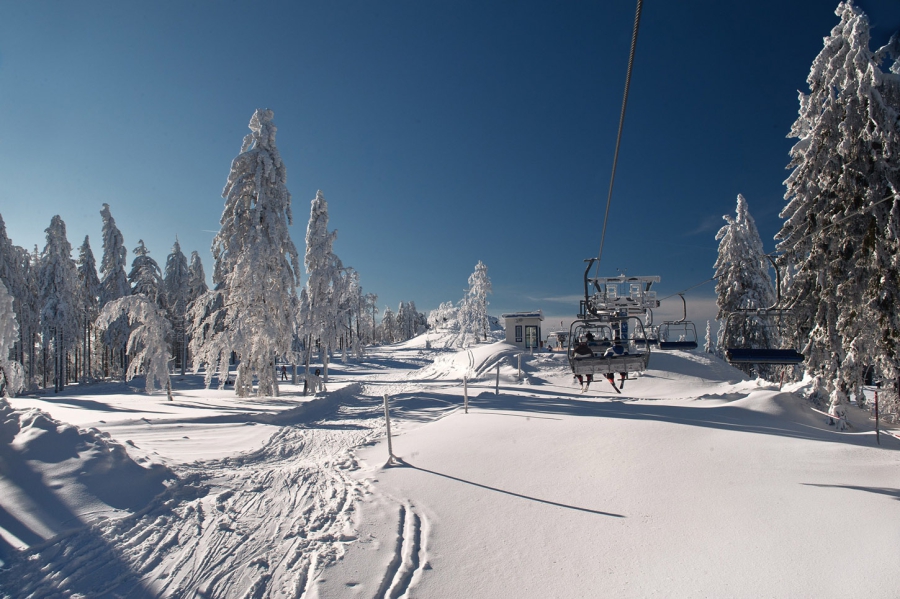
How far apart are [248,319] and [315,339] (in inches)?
480

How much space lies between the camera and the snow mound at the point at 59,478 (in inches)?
205

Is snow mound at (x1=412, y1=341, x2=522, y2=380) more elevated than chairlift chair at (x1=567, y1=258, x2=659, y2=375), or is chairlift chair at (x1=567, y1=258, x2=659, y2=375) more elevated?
chairlift chair at (x1=567, y1=258, x2=659, y2=375)

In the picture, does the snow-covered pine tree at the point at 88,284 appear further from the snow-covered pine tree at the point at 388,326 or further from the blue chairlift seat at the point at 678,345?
the snow-covered pine tree at the point at 388,326

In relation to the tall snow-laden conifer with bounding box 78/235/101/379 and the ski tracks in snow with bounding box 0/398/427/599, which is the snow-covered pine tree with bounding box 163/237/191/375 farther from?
the ski tracks in snow with bounding box 0/398/427/599

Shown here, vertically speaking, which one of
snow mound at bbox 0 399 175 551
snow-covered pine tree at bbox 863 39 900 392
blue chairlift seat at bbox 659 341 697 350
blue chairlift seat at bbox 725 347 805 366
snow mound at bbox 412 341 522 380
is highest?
snow-covered pine tree at bbox 863 39 900 392

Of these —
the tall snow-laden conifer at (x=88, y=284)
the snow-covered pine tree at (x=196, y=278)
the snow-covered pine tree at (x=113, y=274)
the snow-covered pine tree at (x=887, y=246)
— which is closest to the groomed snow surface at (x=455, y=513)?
the snow-covered pine tree at (x=887, y=246)

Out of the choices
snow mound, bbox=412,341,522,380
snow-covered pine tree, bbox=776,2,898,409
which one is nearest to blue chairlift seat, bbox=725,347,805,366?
snow-covered pine tree, bbox=776,2,898,409

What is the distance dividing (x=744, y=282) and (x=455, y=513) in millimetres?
27196

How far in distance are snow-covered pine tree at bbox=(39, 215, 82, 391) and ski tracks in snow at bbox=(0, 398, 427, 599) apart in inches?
1332

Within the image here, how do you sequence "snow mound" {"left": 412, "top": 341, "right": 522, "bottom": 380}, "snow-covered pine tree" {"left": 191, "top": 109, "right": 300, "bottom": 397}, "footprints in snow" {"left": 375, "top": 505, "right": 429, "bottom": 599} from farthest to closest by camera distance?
"snow mound" {"left": 412, "top": 341, "right": 522, "bottom": 380} < "snow-covered pine tree" {"left": 191, "top": 109, "right": 300, "bottom": 397} < "footprints in snow" {"left": 375, "top": 505, "right": 429, "bottom": 599}

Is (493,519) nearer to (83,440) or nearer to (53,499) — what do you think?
(53,499)

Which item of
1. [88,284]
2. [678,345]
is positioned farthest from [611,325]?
[88,284]

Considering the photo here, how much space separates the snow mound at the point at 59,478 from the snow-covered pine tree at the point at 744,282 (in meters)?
26.8

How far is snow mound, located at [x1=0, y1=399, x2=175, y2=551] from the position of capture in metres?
5.21
